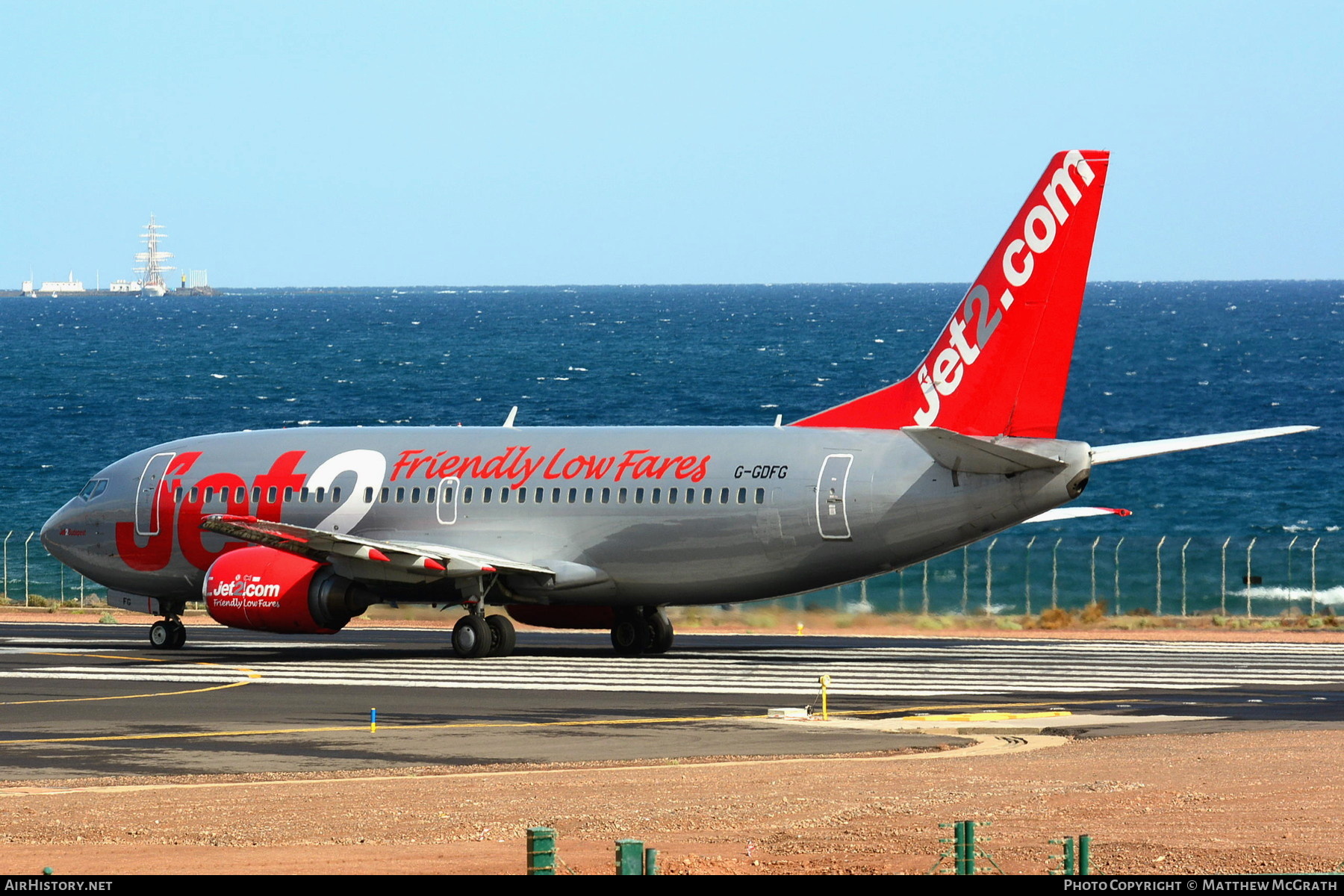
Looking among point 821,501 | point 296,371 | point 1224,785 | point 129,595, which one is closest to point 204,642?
point 129,595

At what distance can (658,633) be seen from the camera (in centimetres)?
3812

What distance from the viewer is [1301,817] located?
54.0 ft

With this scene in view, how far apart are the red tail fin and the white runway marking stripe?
4321 mm

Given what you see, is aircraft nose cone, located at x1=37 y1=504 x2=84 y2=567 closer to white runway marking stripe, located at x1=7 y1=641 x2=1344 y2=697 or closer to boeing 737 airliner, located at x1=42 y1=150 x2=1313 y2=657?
boeing 737 airliner, located at x1=42 y1=150 x2=1313 y2=657

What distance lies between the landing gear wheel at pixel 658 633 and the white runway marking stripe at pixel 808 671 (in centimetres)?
27

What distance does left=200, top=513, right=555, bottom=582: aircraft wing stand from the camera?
1404 inches

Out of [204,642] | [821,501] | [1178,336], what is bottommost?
[204,642]

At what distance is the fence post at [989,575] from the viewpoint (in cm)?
4878

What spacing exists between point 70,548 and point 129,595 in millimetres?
1539

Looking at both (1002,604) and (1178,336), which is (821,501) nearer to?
(1002,604)

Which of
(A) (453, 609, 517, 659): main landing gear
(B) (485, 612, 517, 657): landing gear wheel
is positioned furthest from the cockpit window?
(B) (485, 612, 517, 657): landing gear wheel

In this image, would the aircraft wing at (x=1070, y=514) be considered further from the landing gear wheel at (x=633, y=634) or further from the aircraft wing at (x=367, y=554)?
the aircraft wing at (x=367, y=554)

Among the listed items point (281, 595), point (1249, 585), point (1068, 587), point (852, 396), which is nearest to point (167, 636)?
point (281, 595)

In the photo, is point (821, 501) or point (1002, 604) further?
point (1002, 604)
